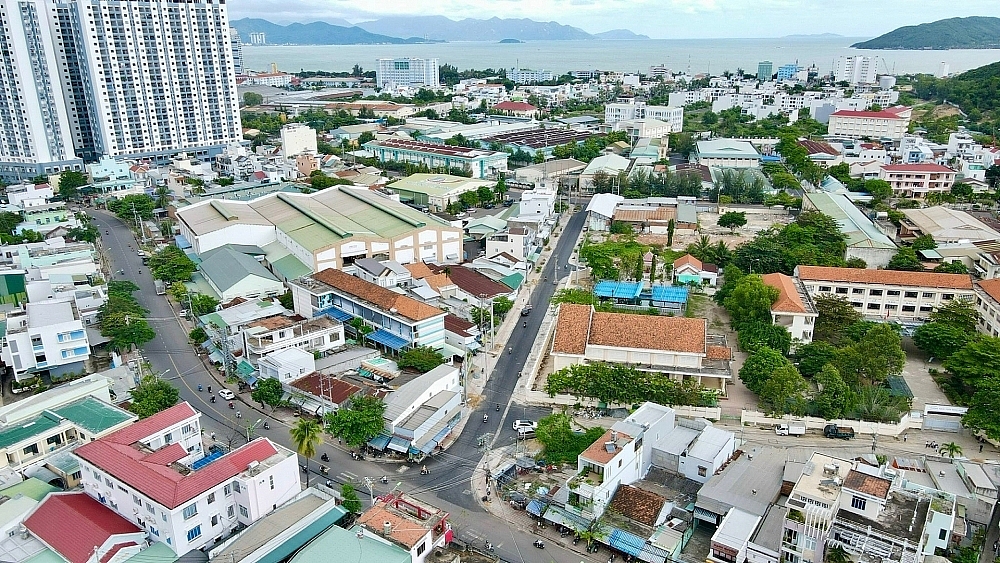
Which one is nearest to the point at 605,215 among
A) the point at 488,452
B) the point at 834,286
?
the point at 834,286

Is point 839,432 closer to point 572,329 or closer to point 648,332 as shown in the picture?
point 648,332

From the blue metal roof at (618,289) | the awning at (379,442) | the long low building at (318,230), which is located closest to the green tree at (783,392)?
the blue metal roof at (618,289)

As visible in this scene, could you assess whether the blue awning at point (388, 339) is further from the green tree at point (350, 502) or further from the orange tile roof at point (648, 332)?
the green tree at point (350, 502)

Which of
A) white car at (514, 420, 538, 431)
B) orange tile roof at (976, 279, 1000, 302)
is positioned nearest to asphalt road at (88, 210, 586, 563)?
white car at (514, 420, 538, 431)

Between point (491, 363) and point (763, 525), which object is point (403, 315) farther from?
point (763, 525)

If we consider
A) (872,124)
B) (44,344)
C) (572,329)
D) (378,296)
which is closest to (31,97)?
(44,344)

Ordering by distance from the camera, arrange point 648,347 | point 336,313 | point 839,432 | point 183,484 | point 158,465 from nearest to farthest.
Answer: point 183,484 → point 158,465 → point 839,432 → point 648,347 → point 336,313
